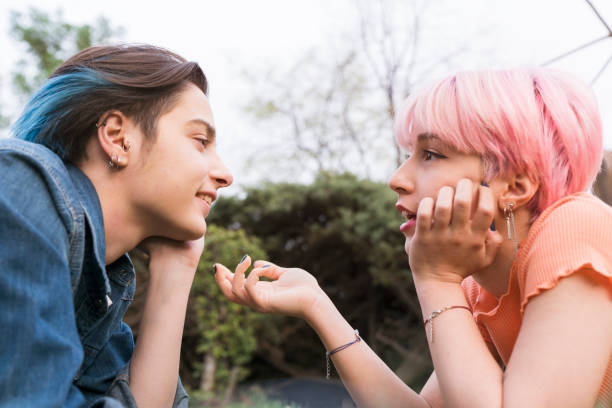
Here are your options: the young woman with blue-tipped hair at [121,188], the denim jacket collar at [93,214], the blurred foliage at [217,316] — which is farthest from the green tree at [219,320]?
the denim jacket collar at [93,214]

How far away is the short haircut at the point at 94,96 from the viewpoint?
1.79 meters

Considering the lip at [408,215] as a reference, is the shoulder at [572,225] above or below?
above

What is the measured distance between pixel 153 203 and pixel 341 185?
596cm

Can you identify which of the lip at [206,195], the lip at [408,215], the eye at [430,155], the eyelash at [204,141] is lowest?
the lip at [408,215]

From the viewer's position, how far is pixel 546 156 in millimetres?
1644

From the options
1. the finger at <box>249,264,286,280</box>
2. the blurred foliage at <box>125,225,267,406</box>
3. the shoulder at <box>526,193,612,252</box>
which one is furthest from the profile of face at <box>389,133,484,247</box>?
the blurred foliage at <box>125,225,267,406</box>

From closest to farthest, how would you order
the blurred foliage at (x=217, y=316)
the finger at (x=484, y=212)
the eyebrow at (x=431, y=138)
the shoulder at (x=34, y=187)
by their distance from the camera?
the shoulder at (x=34, y=187), the finger at (x=484, y=212), the eyebrow at (x=431, y=138), the blurred foliage at (x=217, y=316)

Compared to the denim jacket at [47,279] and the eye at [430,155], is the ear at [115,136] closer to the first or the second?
the denim jacket at [47,279]

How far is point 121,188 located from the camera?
1.82 m

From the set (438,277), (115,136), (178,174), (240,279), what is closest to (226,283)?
(240,279)

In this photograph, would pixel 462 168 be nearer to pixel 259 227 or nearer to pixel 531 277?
pixel 531 277

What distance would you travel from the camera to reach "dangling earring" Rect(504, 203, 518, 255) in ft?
5.51

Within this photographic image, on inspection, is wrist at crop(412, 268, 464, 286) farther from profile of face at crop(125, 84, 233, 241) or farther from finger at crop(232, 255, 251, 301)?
profile of face at crop(125, 84, 233, 241)

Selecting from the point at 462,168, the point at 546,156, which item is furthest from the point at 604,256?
the point at 462,168
